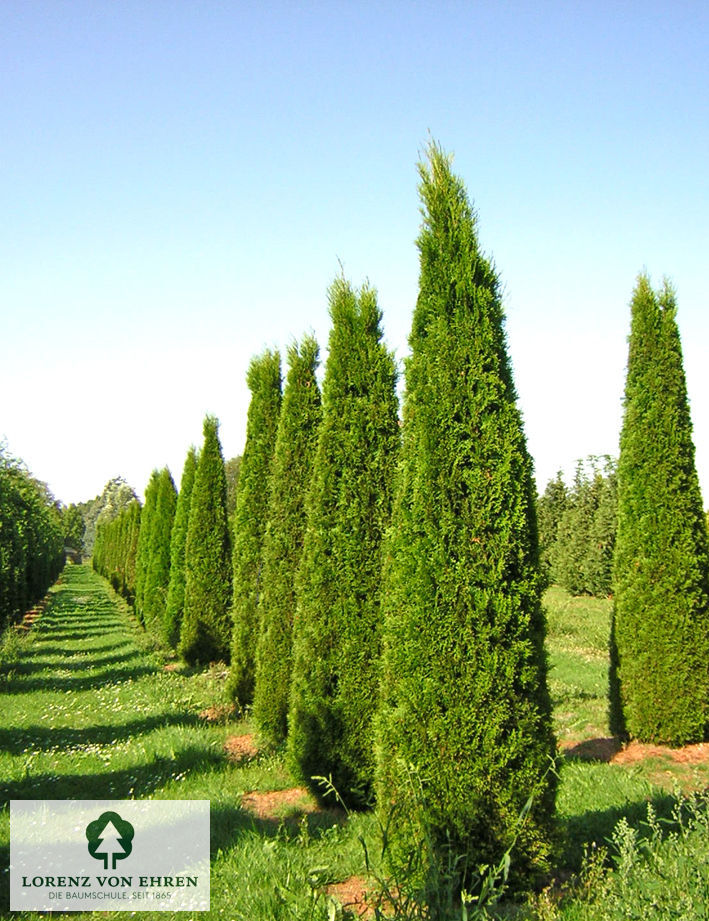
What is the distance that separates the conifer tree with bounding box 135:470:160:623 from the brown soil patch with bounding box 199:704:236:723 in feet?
43.3

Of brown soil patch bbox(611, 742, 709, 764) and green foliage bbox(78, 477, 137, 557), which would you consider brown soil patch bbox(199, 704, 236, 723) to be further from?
green foliage bbox(78, 477, 137, 557)

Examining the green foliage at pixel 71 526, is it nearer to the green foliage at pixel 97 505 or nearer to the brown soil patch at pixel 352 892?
the green foliage at pixel 97 505

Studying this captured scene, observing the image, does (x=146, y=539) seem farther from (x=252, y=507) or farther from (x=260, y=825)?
(x=260, y=825)

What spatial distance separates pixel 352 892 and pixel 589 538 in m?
28.2

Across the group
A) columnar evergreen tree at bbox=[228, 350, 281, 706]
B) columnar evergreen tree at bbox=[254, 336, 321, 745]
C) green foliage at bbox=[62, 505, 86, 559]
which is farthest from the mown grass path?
A: green foliage at bbox=[62, 505, 86, 559]

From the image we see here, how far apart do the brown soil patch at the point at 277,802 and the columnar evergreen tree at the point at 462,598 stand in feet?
5.92

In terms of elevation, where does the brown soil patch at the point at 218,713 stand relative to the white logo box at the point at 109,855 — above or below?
below

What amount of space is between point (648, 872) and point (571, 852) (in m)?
2.12

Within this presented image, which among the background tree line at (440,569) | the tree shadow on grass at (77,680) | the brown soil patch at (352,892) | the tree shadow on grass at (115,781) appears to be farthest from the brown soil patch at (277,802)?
the tree shadow on grass at (77,680)

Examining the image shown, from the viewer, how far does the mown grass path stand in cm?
444

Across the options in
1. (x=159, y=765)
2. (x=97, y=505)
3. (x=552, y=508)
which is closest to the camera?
(x=159, y=765)

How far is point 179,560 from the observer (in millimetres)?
17797

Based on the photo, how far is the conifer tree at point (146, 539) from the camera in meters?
23.8

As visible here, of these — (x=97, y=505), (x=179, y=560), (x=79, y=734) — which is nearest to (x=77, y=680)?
(x=79, y=734)
